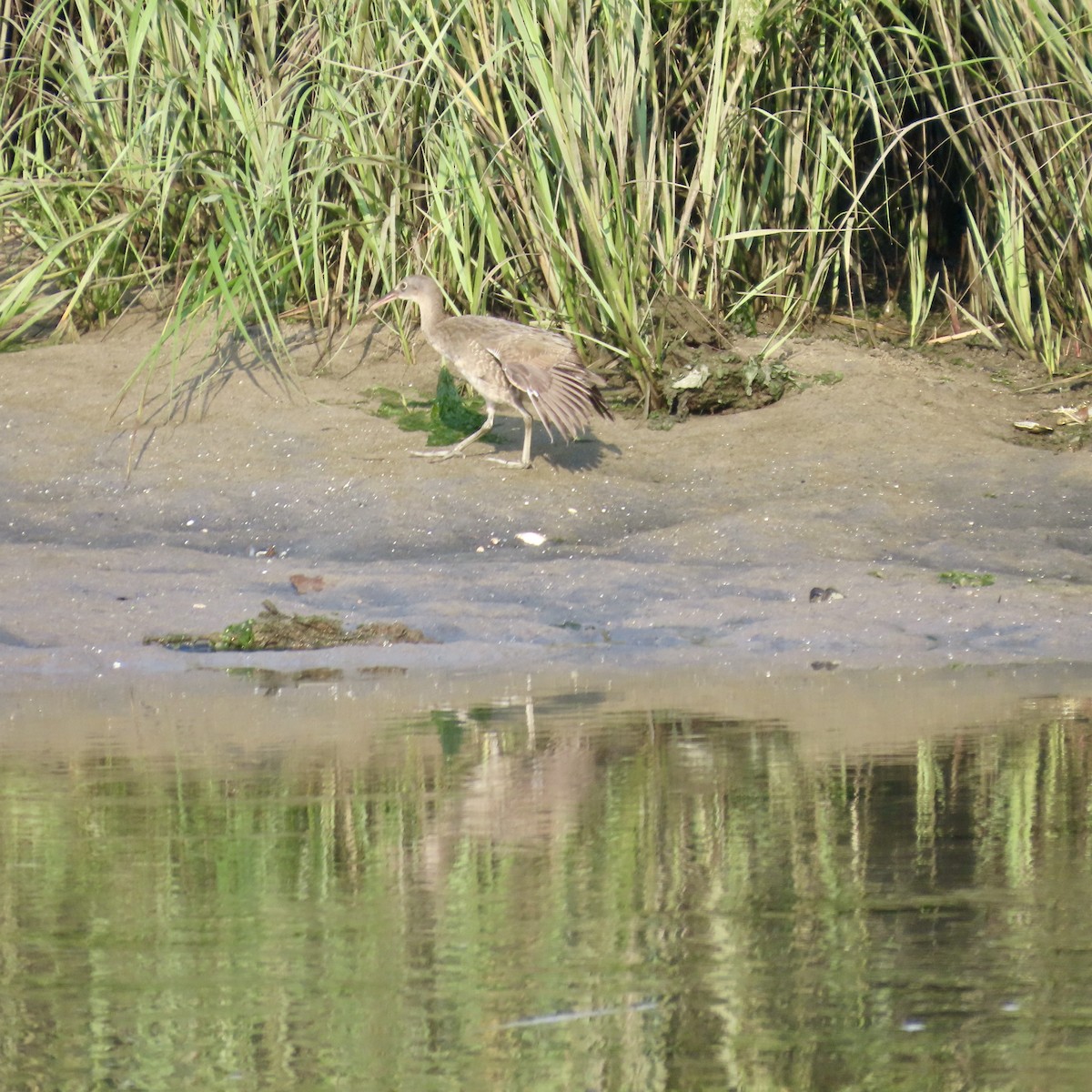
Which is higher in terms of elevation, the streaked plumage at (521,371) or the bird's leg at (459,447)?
the streaked plumage at (521,371)

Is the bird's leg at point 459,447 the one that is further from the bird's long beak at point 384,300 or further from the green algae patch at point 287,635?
the green algae patch at point 287,635

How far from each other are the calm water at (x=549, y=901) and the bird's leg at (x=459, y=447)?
9.80 feet

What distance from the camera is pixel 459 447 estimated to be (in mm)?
7113

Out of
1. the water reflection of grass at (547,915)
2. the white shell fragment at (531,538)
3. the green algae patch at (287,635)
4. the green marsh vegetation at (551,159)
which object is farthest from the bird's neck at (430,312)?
the water reflection of grass at (547,915)

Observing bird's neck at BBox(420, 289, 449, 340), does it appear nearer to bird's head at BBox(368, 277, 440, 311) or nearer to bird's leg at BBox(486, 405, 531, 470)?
bird's head at BBox(368, 277, 440, 311)

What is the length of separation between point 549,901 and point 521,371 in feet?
14.8

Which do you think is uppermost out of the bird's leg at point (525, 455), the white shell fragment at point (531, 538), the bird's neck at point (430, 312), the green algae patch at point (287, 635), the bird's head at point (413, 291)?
the bird's head at point (413, 291)

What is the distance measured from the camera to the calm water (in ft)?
6.50

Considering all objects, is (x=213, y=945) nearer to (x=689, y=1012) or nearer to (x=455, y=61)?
(x=689, y=1012)

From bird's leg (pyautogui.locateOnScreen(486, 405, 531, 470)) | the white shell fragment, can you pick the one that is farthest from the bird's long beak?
the white shell fragment

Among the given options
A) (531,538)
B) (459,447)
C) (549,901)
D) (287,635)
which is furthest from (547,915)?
(459,447)

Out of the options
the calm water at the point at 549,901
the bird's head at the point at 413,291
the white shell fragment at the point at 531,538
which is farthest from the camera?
the bird's head at the point at 413,291

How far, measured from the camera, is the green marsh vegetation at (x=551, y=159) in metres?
7.50

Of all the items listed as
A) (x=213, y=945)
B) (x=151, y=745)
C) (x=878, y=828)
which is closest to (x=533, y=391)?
(x=151, y=745)
